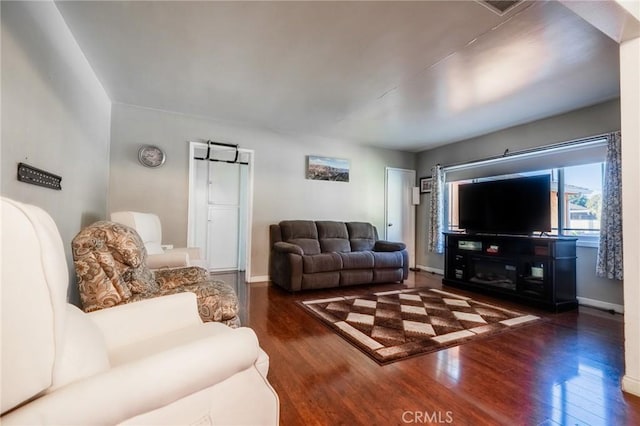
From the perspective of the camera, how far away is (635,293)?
67.2 inches

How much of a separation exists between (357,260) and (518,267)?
1.98m

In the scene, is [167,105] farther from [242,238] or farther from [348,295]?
[348,295]

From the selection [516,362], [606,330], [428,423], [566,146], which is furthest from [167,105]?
[606,330]

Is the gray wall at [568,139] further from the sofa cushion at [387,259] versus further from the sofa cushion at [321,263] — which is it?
the sofa cushion at [321,263]

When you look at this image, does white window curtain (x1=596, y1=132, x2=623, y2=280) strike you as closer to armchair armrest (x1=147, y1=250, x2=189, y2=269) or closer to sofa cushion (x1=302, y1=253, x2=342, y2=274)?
sofa cushion (x1=302, y1=253, x2=342, y2=274)

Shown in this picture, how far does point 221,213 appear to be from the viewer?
17.7 ft

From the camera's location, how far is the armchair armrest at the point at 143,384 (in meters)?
0.60

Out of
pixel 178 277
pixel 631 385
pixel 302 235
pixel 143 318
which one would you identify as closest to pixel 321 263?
pixel 302 235

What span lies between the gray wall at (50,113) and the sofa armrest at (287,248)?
2.14 metres

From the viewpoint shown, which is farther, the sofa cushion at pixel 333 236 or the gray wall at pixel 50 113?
the sofa cushion at pixel 333 236

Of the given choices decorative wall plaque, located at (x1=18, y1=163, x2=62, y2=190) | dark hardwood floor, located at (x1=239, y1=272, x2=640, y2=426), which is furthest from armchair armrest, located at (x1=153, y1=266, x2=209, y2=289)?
decorative wall plaque, located at (x1=18, y1=163, x2=62, y2=190)

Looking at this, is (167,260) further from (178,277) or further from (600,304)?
(600,304)

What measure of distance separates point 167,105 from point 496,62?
364cm

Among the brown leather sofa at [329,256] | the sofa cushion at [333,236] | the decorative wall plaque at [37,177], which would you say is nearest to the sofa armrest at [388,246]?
the brown leather sofa at [329,256]
